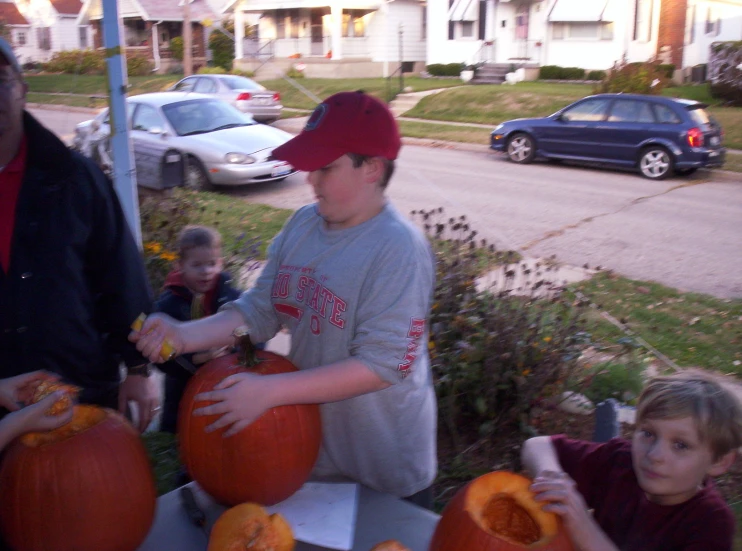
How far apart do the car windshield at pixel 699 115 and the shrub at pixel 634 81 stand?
19.4 feet

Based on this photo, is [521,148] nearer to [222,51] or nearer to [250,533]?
[250,533]

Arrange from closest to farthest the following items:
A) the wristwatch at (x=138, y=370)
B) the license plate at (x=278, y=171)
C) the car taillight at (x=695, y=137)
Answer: the wristwatch at (x=138, y=370) < the license plate at (x=278, y=171) < the car taillight at (x=695, y=137)

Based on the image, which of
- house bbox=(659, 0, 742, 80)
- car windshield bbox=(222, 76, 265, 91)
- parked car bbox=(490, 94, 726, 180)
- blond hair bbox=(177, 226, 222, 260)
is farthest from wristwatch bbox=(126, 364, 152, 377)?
house bbox=(659, 0, 742, 80)

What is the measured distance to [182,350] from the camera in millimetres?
1929

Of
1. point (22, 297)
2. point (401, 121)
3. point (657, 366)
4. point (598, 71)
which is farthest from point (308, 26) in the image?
point (22, 297)

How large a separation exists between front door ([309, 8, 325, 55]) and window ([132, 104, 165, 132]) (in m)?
27.6

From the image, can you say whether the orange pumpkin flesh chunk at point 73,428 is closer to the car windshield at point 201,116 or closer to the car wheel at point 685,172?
the car windshield at point 201,116

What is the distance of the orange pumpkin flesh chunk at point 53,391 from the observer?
1.52 m

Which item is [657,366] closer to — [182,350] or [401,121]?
[182,350]

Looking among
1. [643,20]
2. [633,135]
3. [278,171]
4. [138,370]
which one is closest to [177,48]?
[643,20]

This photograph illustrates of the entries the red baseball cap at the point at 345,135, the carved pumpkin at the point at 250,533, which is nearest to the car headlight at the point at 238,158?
the red baseball cap at the point at 345,135

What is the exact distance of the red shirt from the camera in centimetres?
204

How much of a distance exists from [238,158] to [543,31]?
23.6 m

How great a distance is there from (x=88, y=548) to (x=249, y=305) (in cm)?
74
